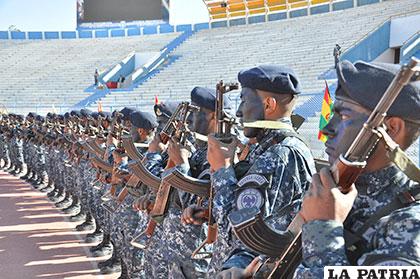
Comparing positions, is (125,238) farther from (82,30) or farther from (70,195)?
A: (82,30)

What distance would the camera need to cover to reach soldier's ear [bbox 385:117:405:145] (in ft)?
4.32

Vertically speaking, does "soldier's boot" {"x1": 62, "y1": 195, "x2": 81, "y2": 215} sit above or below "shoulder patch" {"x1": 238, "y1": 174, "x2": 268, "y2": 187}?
below

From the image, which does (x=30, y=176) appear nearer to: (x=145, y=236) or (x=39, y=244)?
(x=39, y=244)

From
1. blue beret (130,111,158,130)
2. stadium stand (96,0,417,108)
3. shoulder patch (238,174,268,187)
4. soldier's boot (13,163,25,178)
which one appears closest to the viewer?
shoulder patch (238,174,268,187)

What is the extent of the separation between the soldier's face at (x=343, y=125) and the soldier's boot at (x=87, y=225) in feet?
19.9

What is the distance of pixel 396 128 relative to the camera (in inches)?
52.4

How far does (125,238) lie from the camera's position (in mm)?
4316

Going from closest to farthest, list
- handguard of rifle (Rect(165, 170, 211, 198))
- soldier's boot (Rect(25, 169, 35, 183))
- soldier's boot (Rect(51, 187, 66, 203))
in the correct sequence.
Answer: handguard of rifle (Rect(165, 170, 211, 198))
soldier's boot (Rect(51, 187, 66, 203))
soldier's boot (Rect(25, 169, 35, 183))

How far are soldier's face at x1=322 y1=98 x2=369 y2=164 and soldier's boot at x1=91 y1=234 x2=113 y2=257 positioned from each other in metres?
4.79

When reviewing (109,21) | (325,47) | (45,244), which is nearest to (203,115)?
(45,244)

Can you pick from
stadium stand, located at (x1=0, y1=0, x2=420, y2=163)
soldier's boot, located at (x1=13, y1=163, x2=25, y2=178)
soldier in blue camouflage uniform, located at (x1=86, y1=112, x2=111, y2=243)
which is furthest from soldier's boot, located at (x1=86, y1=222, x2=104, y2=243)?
stadium stand, located at (x1=0, y1=0, x2=420, y2=163)

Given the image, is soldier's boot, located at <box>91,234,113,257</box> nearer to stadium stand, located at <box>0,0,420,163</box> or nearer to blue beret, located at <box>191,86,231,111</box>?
blue beret, located at <box>191,86,231,111</box>

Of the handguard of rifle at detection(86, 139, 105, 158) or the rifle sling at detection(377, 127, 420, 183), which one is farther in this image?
the handguard of rifle at detection(86, 139, 105, 158)

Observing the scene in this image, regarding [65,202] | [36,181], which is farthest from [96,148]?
[36,181]
